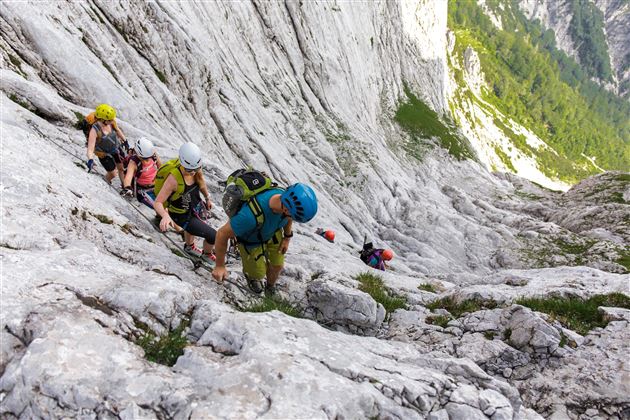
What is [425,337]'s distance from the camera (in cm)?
1018

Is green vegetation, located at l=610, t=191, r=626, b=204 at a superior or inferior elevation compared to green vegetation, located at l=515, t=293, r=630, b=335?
superior

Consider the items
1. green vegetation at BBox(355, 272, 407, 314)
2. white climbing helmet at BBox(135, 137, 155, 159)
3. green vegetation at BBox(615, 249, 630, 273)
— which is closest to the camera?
green vegetation at BBox(355, 272, 407, 314)

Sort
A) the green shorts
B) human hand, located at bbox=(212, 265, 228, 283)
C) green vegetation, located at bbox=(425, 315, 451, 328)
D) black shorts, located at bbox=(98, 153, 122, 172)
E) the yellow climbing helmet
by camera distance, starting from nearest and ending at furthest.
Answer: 1. human hand, located at bbox=(212, 265, 228, 283)
2. the green shorts
3. green vegetation, located at bbox=(425, 315, 451, 328)
4. the yellow climbing helmet
5. black shorts, located at bbox=(98, 153, 122, 172)

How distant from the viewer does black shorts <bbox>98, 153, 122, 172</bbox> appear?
1404cm

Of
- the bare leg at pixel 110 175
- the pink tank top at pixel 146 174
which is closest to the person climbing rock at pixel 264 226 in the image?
the pink tank top at pixel 146 174

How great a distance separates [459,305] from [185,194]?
339 inches

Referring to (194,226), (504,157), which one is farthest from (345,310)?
(504,157)

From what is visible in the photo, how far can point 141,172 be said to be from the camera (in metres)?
13.7

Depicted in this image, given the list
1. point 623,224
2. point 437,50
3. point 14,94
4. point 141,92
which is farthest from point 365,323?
point 437,50

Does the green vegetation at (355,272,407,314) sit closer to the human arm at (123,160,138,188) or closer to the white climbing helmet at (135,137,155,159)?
the human arm at (123,160,138,188)

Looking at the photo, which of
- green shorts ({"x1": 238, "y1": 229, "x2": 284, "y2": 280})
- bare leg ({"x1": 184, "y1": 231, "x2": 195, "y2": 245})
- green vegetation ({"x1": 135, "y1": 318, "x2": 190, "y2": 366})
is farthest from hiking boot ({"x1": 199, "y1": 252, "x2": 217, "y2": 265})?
green vegetation ({"x1": 135, "y1": 318, "x2": 190, "y2": 366})

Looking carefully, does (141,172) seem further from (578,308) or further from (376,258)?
(578,308)

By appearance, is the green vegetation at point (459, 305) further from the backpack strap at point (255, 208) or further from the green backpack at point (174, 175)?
the green backpack at point (174, 175)

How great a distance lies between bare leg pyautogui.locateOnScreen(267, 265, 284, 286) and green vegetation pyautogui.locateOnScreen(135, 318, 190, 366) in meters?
4.11
